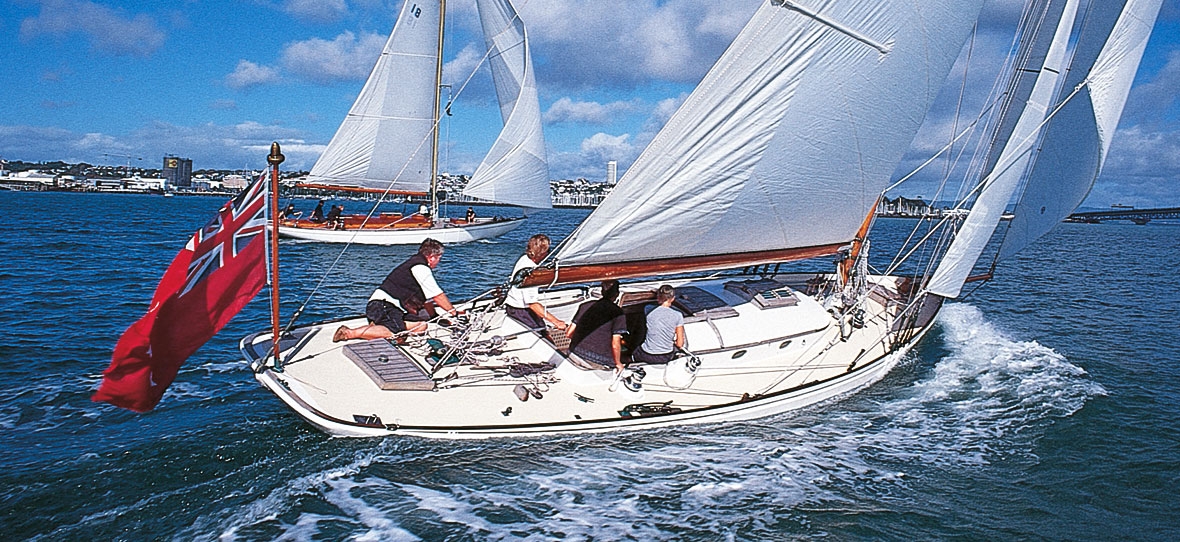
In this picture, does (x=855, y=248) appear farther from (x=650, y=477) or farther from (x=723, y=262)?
(x=650, y=477)

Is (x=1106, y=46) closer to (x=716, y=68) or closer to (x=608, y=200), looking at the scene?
(x=716, y=68)

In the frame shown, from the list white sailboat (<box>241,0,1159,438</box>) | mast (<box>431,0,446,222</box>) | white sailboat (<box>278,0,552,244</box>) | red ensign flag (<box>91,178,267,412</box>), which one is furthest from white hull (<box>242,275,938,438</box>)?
mast (<box>431,0,446,222</box>)

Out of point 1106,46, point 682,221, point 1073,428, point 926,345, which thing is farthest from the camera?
point 926,345

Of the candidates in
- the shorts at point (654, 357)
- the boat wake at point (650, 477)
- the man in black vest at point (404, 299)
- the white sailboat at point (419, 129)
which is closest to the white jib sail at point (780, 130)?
the shorts at point (654, 357)

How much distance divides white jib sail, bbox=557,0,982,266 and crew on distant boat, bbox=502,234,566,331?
2.36 ft

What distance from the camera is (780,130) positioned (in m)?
9.10

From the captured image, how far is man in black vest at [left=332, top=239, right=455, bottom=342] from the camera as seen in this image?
357 inches

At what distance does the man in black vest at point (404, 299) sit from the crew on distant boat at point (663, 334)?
2.59 meters

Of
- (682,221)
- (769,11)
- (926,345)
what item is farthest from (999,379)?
(769,11)

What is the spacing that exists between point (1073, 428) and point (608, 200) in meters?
7.21

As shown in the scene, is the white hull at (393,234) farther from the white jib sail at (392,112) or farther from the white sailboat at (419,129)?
the white jib sail at (392,112)

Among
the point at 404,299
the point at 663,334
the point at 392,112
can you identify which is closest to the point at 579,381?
the point at 663,334

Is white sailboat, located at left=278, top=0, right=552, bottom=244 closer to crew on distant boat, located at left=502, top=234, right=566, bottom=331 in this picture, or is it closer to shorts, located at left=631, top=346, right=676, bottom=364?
crew on distant boat, located at left=502, top=234, right=566, bottom=331

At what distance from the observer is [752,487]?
717 cm
